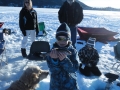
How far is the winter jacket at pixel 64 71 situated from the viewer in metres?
2.26

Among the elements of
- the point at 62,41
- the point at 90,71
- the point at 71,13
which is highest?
the point at 71,13

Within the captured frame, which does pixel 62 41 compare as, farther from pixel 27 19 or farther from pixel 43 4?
pixel 43 4

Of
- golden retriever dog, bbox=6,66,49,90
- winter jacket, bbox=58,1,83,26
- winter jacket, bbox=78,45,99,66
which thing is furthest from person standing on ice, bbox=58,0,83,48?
golden retriever dog, bbox=6,66,49,90

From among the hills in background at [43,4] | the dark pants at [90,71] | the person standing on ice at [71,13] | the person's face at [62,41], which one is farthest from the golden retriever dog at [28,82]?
the hills in background at [43,4]

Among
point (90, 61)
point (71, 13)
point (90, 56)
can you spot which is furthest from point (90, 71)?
point (71, 13)

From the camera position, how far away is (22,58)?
6.09 metres

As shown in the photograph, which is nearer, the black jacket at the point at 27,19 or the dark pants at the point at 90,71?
the dark pants at the point at 90,71

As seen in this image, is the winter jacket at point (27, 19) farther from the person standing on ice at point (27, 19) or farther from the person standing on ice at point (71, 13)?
the person standing on ice at point (71, 13)

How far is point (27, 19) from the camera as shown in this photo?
5.61 m

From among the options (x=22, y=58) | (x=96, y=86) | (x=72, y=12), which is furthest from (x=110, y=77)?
(x=22, y=58)

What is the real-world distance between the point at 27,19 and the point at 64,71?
357 centimetres

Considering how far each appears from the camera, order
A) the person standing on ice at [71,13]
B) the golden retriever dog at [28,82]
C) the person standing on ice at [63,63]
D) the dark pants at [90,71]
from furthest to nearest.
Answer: the person standing on ice at [71,13], the dark pants at [90,71], the golden retriever dog at [28,82], the person standing on ice at [63,63]

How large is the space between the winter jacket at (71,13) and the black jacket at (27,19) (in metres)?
0.91

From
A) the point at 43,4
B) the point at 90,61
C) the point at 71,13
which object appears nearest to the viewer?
the point at 90,61
